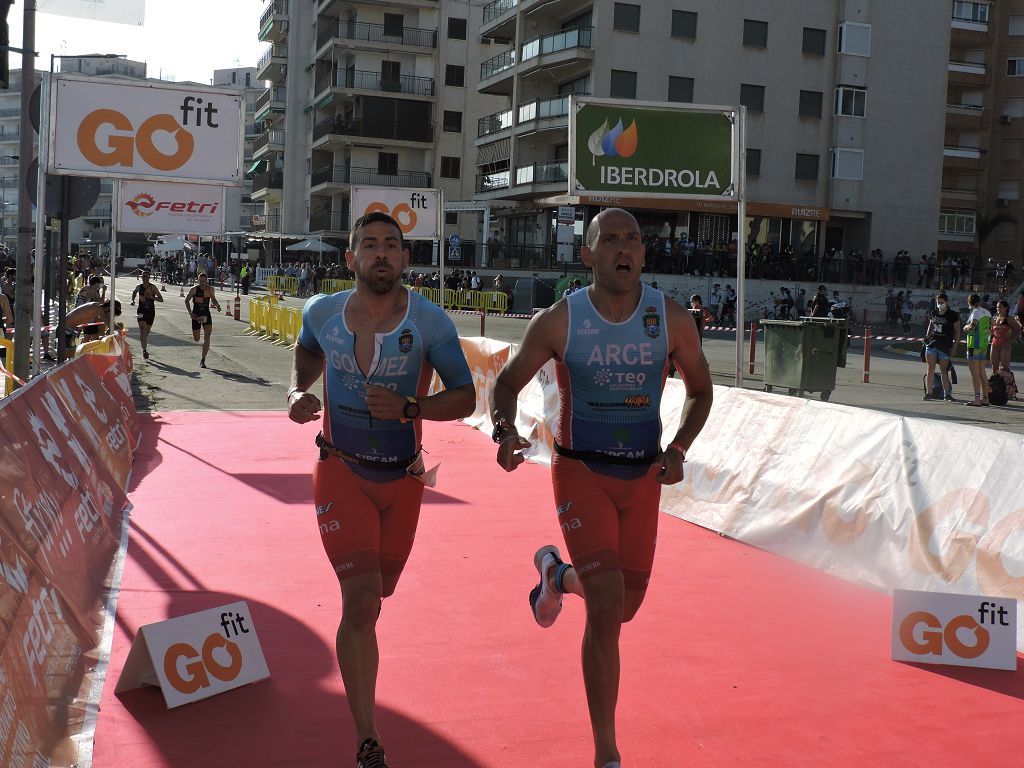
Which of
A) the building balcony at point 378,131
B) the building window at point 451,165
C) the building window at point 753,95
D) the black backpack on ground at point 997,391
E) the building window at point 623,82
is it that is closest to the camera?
the black backpack on ground at point 997,391

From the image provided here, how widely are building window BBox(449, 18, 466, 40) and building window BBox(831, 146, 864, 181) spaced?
29.5m

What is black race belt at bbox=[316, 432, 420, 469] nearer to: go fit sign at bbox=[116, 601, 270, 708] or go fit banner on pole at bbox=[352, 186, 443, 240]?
go fit sign at bbox=[116, 601, 270, 708]

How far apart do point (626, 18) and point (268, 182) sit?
42212 mm

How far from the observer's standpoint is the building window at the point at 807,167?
5272 centimetres

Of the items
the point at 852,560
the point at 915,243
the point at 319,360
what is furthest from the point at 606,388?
the point at 915,243

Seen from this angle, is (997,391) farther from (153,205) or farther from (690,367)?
(690,367)

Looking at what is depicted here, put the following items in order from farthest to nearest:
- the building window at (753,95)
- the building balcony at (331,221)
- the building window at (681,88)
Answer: the building balcony at (331,221)
the building window at (753,95)
the building window at (681,88)

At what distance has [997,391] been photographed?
66.0 feet

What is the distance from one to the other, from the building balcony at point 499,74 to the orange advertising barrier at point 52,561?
4986cm

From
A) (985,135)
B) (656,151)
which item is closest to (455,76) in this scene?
(985,135)

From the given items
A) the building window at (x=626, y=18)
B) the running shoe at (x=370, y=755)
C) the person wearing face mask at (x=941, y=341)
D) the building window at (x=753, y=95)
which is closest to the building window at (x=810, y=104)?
the building window at (x=753, y=95)

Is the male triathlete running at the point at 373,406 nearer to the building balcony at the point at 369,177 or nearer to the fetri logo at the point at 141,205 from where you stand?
the fetri logo at the point at 141,205

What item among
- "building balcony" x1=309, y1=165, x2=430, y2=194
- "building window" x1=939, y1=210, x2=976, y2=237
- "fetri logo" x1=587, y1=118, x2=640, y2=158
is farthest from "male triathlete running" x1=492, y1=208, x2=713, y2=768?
"building balcony" x1=309, y1=165, x2=430, y2=194

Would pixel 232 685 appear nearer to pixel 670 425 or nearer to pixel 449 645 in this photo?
pixel 449 645
